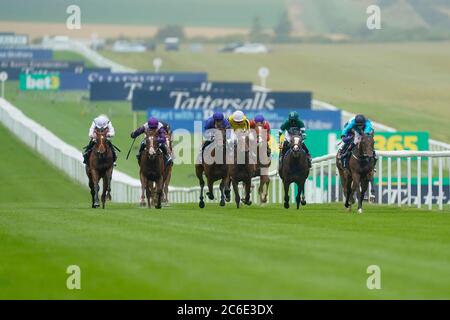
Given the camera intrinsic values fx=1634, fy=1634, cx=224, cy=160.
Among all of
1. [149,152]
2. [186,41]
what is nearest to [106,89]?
[149,152]

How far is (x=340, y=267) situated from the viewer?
1332cm

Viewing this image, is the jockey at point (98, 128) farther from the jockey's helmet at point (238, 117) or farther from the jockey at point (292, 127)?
the jockey at point (292, 127)

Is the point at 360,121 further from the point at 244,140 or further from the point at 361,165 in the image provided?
the point at 244,140

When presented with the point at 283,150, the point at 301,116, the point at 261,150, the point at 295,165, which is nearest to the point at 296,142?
the point at 295,165

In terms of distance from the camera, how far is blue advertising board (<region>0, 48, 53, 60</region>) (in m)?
103

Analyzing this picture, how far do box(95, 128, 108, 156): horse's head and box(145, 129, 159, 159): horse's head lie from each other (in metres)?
0.64

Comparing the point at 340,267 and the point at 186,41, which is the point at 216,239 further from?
the point at 186,41

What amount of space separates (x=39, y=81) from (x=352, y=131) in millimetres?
53324

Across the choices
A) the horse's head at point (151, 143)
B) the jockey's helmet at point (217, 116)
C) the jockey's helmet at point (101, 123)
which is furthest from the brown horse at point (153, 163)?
the jockey's helmet at point (217, 116)

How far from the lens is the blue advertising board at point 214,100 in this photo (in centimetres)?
5481

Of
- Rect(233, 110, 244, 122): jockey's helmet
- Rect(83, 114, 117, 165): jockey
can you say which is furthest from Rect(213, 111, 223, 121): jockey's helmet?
Rect(83, 114, 117, 165): jockey

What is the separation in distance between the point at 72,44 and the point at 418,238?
9978 centimetres

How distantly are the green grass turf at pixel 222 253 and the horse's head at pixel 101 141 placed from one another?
1.47m
